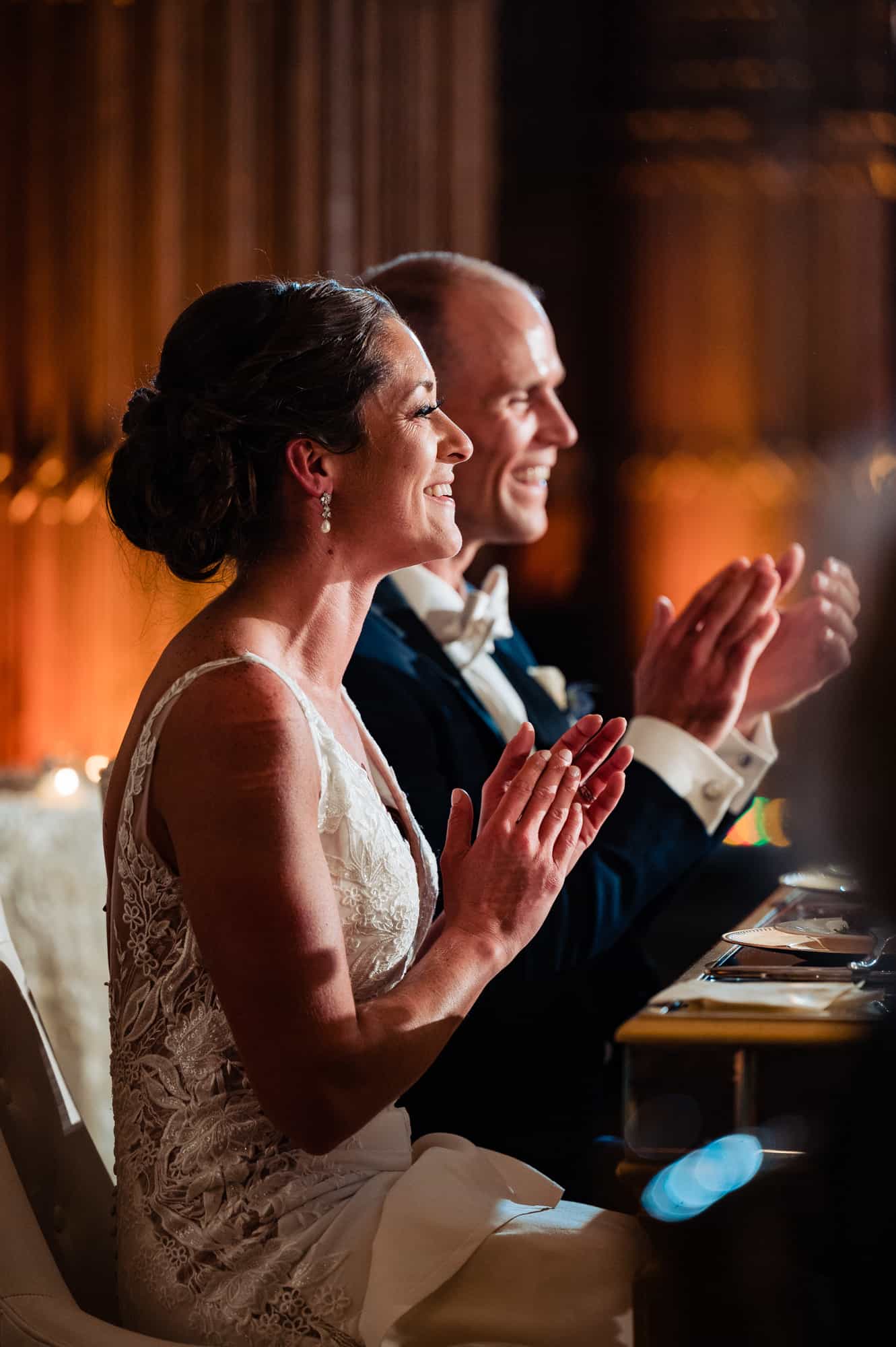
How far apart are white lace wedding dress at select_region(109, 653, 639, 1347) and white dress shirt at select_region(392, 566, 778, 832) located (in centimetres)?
50

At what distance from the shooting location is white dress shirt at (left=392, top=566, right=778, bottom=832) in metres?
1.65

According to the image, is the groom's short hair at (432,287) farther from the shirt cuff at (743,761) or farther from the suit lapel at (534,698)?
the shirt cuff at (743,761)

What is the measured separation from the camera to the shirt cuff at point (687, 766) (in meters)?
1.64

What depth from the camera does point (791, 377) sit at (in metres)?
3.71

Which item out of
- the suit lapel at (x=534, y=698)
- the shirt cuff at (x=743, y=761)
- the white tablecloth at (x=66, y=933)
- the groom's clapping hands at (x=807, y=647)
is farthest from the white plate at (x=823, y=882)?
the white tablecloth at (x=66, y=933)

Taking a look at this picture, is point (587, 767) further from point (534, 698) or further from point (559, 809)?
point (534, 698)

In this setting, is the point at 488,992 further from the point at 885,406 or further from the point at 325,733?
the point at 885,406

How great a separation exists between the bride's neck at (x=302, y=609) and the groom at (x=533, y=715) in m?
0.36

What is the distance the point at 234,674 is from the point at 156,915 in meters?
0.23

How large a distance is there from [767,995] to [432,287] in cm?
116

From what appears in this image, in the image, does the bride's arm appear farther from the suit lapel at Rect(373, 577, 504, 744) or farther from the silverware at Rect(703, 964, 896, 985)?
the suit lapel at Rect(373, 577, 504, 744)

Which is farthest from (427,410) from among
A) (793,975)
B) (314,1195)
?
(314,1195)

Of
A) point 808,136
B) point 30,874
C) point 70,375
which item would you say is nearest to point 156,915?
point 30,874

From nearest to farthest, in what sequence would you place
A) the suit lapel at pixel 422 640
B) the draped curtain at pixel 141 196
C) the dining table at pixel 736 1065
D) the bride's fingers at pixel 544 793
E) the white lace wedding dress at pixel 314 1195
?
the dining table at pixel 736 1065
the white lace wedding dress at pixel 314 1195
the bride's fingers at pixel 544 793
the suit lapel at pixel 422 640
the draped curtain at pixel 141 196
